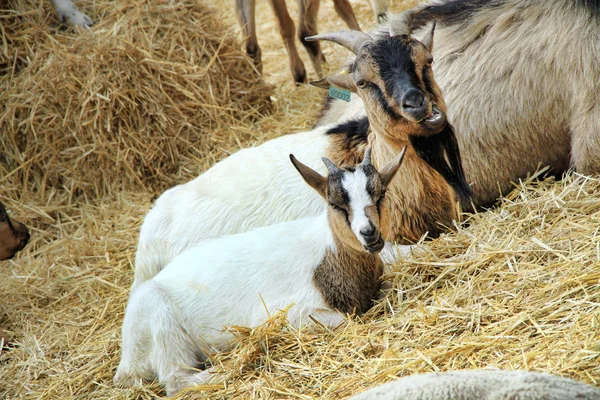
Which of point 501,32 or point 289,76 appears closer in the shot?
point 501,32

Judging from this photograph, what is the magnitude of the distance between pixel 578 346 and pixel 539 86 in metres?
1.89

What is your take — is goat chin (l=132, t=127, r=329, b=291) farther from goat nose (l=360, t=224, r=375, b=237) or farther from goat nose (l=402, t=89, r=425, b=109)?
goat nose (l=360, t=224, r=375, b=237)

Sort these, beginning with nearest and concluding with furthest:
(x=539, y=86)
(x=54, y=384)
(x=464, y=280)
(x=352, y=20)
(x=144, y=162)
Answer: (x=464, y=280) < (x=54, y=384) < (x=539, y=86) < (x=144, y=162) < (x=352, y=20)

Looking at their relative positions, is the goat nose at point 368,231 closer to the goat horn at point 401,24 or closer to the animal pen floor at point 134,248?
the animal pen floor at point 134,248

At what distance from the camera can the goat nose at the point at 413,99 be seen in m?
3.26

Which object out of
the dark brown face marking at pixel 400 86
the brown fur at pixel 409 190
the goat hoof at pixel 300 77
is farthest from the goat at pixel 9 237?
the goat hoof at pixel 300 77

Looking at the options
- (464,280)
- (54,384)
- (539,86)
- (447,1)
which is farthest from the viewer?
(447,1)

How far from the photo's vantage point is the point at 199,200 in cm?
424

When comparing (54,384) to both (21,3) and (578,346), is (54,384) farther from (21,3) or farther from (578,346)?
(21,3)

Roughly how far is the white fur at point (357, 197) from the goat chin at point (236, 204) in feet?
3.01

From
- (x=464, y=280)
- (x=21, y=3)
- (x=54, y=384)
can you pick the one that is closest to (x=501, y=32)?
(x=464, y=280)

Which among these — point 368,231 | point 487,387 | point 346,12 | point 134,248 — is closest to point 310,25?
point 346,12

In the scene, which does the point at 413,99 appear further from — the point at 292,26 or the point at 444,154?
the point at 292,26

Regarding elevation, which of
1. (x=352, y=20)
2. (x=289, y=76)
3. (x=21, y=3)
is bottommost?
(x=289, y=76)
